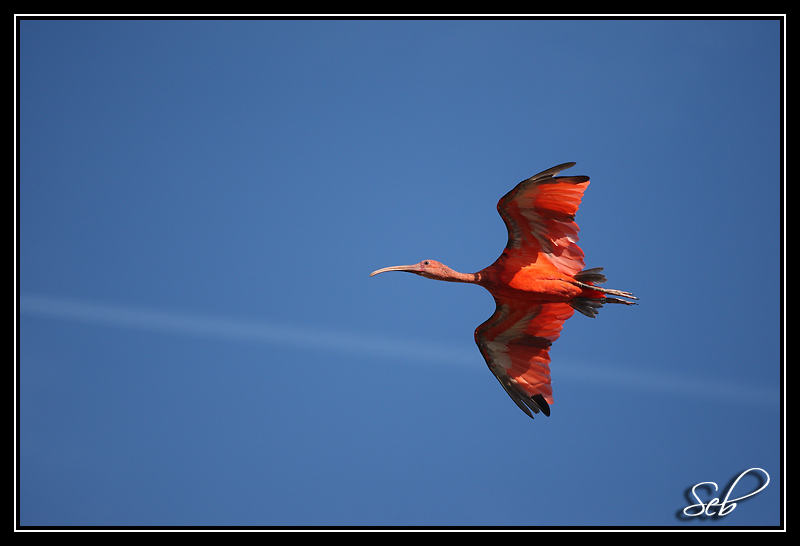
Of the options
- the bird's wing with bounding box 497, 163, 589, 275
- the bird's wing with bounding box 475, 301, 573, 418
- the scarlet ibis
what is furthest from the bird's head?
the bird's wing with bounding box 475, 301, 573, 418

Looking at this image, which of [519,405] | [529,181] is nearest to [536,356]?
[519,405]

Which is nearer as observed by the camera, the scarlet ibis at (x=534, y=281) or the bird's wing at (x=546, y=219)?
the bird's wing at (x=546, y=219)

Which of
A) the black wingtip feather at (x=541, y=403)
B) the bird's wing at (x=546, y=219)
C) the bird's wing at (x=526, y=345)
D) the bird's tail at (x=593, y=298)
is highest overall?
the bird's wing at (x=546, y=219)

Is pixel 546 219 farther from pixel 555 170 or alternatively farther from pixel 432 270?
pixel 432 270

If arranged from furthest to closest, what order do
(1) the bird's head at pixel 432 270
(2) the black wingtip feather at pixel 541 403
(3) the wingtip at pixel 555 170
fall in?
1. (2) the black wingtip feather at pixel 541 403
2. (1) the bird's head at pixel 432 270
3. (3) the wingtip at pixel 555 170

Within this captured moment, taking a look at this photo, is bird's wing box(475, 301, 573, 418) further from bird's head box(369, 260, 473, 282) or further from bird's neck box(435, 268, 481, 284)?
bird's head box(369, 260, 473, 282)

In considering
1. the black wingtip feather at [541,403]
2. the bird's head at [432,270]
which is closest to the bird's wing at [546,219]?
the bird's head at [432,270]

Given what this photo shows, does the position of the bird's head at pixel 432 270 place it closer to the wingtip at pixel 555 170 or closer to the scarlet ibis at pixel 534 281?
the scarlet ibis at pixel 534 281

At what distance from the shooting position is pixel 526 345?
1859 centimetres

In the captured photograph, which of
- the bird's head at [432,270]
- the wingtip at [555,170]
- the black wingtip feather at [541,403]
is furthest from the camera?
the black wingtip feather at [541,403]

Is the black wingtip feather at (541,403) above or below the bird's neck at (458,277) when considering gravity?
below

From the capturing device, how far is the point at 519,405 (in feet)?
60.5

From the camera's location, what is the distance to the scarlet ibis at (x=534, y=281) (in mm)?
16109
